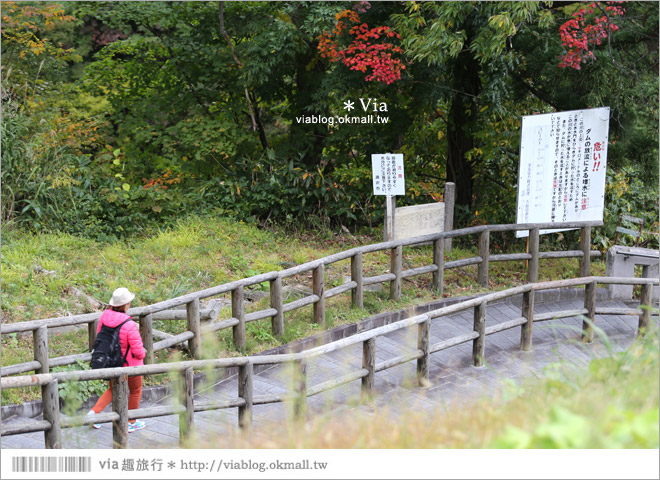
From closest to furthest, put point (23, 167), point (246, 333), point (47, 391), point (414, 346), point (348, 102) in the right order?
point (47, 391), point (414, 346), point (246, 333), point (23, 167), point (348, 102)

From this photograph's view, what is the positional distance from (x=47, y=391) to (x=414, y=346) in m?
3.89

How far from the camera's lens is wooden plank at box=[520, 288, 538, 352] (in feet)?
28.1

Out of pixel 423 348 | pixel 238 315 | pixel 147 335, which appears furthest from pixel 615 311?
pixel 147 335

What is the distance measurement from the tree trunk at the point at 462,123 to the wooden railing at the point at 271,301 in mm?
3090

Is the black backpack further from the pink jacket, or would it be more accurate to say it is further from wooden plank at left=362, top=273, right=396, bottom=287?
wooden plank at left=362, top=273, right=396, bottom=287

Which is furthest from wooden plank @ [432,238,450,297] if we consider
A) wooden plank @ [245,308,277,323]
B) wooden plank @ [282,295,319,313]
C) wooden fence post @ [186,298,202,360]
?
wooden fence post @ [186,298,202,360]

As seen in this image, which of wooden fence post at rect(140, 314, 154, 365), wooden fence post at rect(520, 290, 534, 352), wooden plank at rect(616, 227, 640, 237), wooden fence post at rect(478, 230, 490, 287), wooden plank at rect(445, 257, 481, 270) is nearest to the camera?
wooden fence post at rect(140, 314, 154, 365)

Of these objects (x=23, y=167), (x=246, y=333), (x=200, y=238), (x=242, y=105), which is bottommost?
(x=246, y=333)

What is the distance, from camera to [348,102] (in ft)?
43.0

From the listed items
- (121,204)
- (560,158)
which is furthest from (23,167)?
(560,158)

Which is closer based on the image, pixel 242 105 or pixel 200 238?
pixel 200 238

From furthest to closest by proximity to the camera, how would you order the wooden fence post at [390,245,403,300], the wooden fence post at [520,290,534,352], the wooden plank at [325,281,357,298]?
the wooden fence post at [390,245,403,300], the wooden plank at [325,281,357,298], the wooden fence post at [520,290,534,352]

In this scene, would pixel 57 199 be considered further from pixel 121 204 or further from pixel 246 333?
pixel 246 333

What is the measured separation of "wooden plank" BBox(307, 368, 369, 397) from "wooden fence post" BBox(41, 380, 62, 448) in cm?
214
